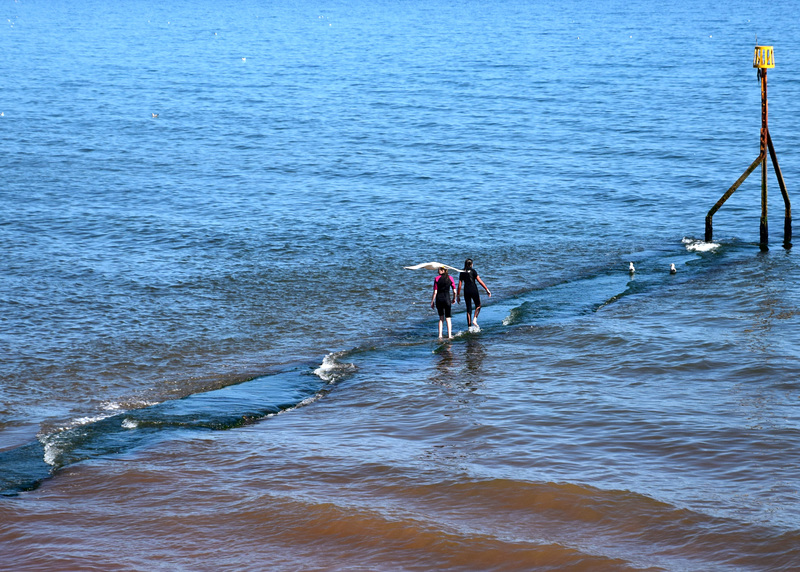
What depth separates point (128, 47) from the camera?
79438 mm

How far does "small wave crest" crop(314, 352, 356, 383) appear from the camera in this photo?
15695 mm

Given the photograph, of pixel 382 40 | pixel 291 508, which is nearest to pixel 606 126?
pixel 291 508

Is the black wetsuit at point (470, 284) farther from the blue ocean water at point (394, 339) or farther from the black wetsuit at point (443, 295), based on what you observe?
the blue ocean water at point (394, 339)

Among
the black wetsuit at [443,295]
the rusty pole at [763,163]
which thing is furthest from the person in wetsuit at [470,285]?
the rusty pole at [763,163]

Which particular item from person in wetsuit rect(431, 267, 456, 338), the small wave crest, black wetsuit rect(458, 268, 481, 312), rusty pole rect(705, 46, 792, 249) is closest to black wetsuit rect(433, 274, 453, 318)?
person in wetsuit rect(431, 267, 456, 338)

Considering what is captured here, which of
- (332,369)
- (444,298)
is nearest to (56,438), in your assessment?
(332,369)

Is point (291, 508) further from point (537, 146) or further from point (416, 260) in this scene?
point (537, 146)

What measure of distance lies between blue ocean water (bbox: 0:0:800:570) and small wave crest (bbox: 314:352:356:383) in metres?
0.06

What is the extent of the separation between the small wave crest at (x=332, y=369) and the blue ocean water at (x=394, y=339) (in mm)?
62

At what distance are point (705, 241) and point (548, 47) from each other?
53.2 meters

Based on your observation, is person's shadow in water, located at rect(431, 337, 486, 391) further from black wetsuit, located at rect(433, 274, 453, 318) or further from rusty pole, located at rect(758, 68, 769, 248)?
rusty pole, located at rect(758, 68, 769, 248)

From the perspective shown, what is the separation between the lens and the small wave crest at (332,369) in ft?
51.5

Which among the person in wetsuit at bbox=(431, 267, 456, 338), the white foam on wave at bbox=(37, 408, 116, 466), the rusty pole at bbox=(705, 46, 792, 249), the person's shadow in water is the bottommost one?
the white foam on wave at bbox=(37, 408, 116, 466)

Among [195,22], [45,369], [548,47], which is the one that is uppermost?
[195,22]
